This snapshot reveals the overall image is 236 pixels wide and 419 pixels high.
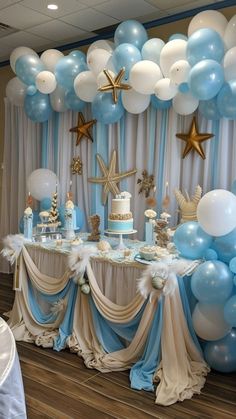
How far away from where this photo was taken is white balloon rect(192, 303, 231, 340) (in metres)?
2.70

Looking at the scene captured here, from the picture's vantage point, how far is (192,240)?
9.04 feet

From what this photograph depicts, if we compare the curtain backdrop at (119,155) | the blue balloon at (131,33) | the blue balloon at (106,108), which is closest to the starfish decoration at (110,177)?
the curtain backdrop at (119,155)

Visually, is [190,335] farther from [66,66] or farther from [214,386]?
[66,66]

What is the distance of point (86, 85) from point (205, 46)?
1144mm

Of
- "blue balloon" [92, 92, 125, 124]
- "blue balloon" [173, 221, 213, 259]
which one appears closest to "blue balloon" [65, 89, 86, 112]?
"blue balloon" [92, 92, 125, 124]

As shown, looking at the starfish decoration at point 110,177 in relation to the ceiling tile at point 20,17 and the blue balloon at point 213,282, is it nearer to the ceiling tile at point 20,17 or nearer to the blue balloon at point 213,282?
the ceiling tile at point 20,17

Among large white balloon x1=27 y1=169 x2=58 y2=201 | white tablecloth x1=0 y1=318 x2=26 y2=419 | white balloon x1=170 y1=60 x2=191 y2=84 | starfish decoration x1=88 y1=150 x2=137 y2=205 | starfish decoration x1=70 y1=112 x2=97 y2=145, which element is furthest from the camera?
large white balloon x1=27 y1=169 x2=58 y2=201

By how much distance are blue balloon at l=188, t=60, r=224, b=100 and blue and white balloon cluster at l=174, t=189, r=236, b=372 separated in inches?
27.7

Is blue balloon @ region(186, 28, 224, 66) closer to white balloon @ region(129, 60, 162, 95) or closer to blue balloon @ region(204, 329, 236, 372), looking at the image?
white balloon @ region(129, 60, 162, 95)

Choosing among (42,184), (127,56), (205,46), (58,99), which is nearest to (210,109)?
(205,46)

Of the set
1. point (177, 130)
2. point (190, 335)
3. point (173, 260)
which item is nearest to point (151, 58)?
point (177, 130)

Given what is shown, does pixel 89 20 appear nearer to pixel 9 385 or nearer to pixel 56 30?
pixel 56 30

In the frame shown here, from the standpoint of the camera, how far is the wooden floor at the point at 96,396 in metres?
2.39

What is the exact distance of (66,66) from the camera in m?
3.68
